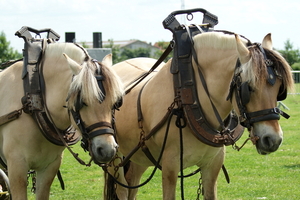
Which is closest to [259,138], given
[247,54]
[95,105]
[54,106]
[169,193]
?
[247,54]

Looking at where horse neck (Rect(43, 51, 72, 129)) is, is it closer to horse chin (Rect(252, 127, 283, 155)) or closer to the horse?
the horse

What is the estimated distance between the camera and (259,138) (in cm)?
336

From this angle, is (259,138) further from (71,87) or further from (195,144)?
(71,87)

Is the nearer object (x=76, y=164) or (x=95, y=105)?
(x=95, y=105)

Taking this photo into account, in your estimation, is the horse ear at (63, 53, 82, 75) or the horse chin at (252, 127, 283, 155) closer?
the horse chin at (252, 127, 283, 155)

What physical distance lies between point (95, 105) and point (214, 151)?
1.13 meters

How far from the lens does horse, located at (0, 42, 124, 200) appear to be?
11.5 feet

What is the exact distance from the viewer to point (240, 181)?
24.1 ft

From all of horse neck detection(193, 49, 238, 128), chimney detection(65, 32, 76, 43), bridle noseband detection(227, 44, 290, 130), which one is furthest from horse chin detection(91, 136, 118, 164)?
chimney detection(65, 32, 76, 43)

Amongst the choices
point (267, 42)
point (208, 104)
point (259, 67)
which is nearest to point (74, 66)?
point (208, 104)

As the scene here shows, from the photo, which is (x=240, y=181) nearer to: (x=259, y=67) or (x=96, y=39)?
(x=259, y=67)

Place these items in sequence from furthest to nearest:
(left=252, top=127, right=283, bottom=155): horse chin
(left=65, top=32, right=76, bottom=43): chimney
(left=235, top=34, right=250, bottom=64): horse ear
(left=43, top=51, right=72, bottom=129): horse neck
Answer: (left=65, top=32, right=76, bottom=43): chimney < (left=43, top=51, right=72, bottom=129): horse neck < (left=235, top=34, right=250, bottom=64): horse ear < (left=252, top=127, right=283, bottom=155): horse chin

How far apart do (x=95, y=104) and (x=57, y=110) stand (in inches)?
21.2

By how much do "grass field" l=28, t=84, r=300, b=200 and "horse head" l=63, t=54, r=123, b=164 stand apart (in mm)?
3183
